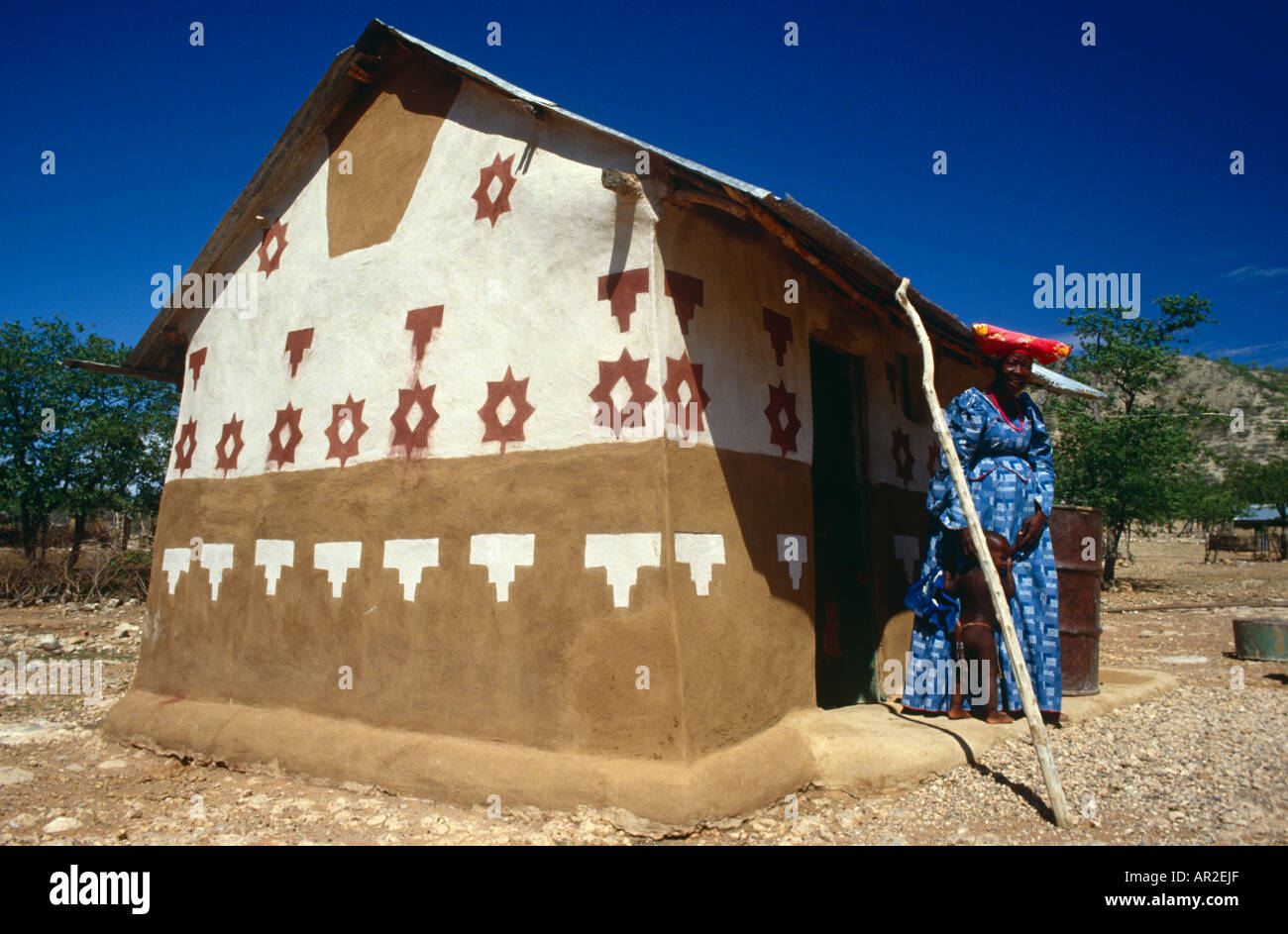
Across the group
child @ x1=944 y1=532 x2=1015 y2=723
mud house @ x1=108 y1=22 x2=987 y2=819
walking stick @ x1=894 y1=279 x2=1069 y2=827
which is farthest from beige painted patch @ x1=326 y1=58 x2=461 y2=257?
child @ x1=944 y1=532 x2=1015 y2=723

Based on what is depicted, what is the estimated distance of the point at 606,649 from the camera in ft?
14.5

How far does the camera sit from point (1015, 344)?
5492 mm

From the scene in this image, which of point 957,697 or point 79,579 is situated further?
point 79,579

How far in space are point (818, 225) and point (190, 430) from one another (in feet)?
18.5

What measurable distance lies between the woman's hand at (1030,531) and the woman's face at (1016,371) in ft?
2.59

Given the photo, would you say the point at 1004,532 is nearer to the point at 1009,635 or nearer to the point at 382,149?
the point at 1009,635

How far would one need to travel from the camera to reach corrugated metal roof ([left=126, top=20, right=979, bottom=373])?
4.46 meters

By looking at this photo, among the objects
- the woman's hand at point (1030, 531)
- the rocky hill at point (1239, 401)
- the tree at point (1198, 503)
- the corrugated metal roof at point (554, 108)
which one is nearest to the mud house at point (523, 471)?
the corrugated metal roof at point (554, 108)

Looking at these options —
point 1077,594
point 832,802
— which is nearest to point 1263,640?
point 1077,594

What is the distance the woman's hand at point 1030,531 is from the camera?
5.37 m

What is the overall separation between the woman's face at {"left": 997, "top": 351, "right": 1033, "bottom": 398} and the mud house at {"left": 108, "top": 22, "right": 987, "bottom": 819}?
65cm

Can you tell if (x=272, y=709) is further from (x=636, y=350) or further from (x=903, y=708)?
(x=903, y=708)

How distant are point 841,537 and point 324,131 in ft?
16.9

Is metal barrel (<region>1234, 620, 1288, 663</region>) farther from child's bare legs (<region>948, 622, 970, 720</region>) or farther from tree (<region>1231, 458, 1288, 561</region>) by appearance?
tree (<region>1231, 458, 1288, 561</region>)
